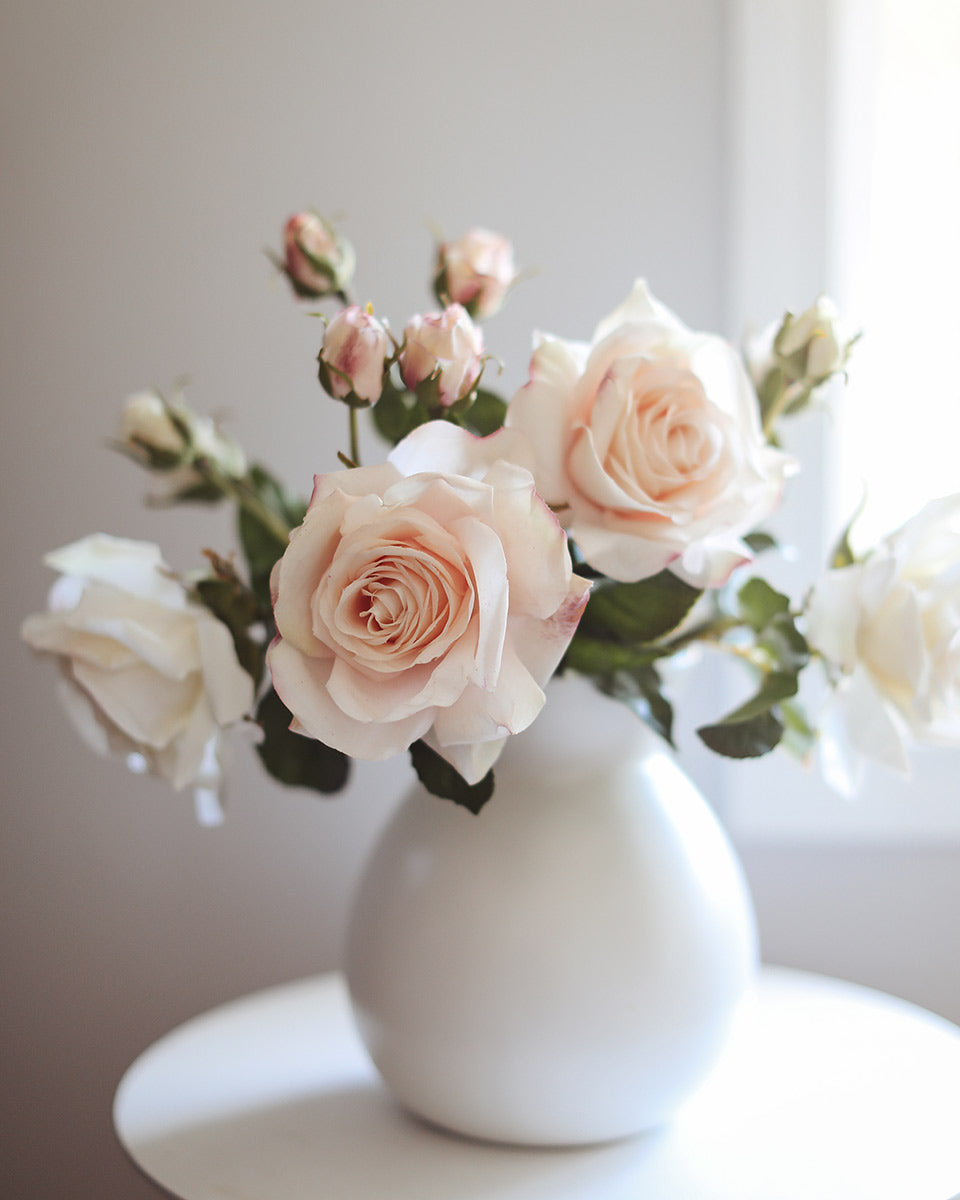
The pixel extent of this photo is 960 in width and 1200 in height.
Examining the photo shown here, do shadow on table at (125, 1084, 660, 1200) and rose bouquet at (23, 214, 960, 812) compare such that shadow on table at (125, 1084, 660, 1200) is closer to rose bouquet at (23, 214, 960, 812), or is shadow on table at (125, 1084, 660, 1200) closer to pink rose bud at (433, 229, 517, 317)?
rose bouquet at (23, 214, 960, 812)

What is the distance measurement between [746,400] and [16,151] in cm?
82

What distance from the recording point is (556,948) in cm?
59

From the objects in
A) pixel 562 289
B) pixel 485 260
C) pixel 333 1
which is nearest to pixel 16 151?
pixel 333 1

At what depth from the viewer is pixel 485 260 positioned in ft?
2.10

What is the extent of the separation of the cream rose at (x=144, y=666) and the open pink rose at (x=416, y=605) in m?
0.16

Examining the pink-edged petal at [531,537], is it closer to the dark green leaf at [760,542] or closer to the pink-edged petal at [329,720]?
the pink-edged petal at [329,720]

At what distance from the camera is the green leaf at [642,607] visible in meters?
0.59

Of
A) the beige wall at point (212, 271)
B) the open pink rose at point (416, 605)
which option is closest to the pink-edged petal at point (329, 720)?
the open pink rose at point (416, 605)

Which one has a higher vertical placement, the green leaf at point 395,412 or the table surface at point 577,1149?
the green leaf at point 395,412

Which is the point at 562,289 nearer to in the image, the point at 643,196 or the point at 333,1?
the point at 643,196

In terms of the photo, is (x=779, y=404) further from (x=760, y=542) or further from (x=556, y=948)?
(x=556, y=948)

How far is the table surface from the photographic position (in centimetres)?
59

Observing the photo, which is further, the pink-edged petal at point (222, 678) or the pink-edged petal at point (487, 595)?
the pink-edged petal at point (222, 678)

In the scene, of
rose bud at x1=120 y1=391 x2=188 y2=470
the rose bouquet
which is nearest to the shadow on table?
the rose bouquet
